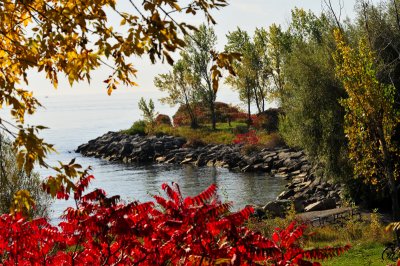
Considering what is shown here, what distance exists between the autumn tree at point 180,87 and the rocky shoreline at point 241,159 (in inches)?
246

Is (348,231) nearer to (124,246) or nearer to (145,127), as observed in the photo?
(124,246)

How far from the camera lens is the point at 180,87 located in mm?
66688

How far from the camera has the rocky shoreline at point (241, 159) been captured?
28.6 metres

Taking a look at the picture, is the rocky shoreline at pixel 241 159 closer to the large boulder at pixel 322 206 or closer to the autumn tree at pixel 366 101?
the large boulder at pixel 322 206

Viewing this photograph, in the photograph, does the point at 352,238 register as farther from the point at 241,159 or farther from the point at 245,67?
the point at 245,67

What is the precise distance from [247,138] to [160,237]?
49.3 meters

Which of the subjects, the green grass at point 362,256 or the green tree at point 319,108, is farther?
the green tree at point 319,108

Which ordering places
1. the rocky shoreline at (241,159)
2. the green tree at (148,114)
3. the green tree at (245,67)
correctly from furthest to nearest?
the green tree at (148,114), the green tree at (245,67), the rocky shoreline at (241,159)

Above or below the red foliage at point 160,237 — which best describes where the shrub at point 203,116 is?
above

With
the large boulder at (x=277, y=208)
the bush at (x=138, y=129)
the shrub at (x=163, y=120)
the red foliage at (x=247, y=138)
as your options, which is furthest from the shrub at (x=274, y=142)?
the large boulder at (x=277, y=208)

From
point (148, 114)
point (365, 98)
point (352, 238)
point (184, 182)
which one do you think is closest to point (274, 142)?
point (184, 182)

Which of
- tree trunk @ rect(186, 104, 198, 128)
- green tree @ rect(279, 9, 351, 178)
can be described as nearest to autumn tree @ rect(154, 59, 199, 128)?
tree trunk @ rect(186, 104, 198, 128)

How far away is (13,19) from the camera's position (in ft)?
16.1

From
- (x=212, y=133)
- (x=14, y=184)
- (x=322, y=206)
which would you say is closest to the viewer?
(x=14, y=184)
